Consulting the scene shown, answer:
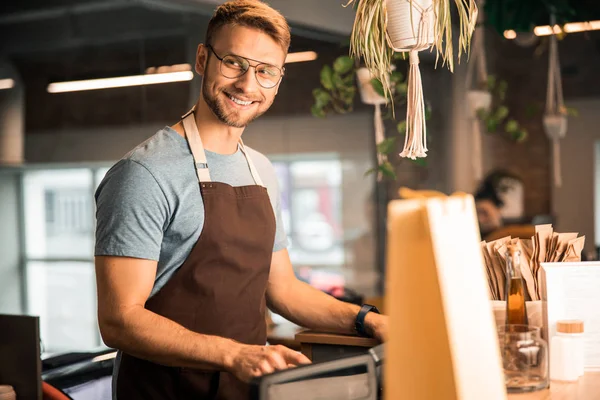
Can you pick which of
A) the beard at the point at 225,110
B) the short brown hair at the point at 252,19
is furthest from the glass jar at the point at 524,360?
the short brown hair at the point at 252,19

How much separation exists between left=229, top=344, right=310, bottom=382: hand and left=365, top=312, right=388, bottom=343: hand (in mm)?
455

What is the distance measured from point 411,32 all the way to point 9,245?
158 inches

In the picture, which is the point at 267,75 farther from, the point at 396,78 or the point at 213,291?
the point at 396,78

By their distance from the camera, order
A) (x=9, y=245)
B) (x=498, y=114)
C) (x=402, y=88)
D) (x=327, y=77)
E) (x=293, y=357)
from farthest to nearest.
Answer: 1. (x=498, y=114)
2. (x=9, y=245)
3. (x=327, y=77)
4. (x=402, y=88)
5. (x=293, y=357)

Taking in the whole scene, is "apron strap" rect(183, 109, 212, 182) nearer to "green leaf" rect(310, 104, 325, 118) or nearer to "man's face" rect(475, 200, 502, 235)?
"green leaf" rect(310, 104, 325, 118)

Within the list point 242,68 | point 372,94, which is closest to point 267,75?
point 242,68

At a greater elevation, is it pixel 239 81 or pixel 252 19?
pixel 252 19

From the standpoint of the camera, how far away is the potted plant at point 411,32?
2008 millimetres

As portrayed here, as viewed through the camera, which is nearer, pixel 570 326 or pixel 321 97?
pixel 570 326

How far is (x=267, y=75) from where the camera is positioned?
2162 mm

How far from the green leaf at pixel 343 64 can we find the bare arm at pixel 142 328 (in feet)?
6.11

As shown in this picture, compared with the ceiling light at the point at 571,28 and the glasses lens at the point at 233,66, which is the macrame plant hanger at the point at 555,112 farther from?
the glasses lens at the point at 233,66

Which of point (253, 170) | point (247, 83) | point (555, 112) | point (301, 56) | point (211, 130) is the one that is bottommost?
point (253, 170)

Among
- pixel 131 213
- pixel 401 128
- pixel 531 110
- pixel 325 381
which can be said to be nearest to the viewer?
pixel 325 381
